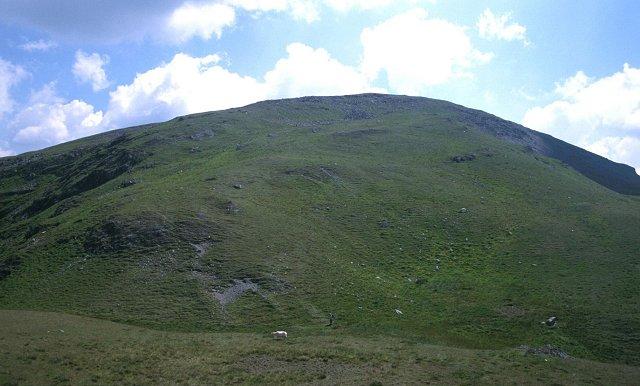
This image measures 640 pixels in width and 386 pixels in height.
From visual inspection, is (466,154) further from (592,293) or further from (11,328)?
(11,328)

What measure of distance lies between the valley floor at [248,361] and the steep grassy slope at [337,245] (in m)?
4.05

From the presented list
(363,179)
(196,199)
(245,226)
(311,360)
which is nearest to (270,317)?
(311,360)

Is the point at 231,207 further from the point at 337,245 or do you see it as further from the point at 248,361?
the point at 248,361

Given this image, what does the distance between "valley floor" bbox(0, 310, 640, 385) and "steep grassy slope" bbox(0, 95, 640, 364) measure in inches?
159

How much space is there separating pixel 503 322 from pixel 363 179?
42748 mm

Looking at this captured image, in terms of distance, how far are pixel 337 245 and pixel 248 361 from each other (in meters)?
28.7

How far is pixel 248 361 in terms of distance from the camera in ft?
94.6

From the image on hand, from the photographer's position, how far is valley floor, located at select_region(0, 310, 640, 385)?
25.3m

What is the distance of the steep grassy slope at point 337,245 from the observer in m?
40.2

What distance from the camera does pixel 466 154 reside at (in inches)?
3974

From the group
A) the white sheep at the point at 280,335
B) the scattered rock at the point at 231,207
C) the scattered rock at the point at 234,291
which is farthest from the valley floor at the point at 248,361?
the scattered rock at the point at 231,207

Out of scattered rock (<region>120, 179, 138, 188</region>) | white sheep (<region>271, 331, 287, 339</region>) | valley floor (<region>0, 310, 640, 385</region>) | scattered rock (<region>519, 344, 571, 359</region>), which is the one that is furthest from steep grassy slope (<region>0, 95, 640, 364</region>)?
valley floor (<region>0, 310, 640, 385</region>)

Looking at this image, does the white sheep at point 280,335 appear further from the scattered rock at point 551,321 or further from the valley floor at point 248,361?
the scattered rock at point 551,321

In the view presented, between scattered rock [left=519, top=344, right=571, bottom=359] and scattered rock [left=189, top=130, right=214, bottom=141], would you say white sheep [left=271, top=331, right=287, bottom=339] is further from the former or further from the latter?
scattered rock [left=189, top=130, right=214, bottom=141]
